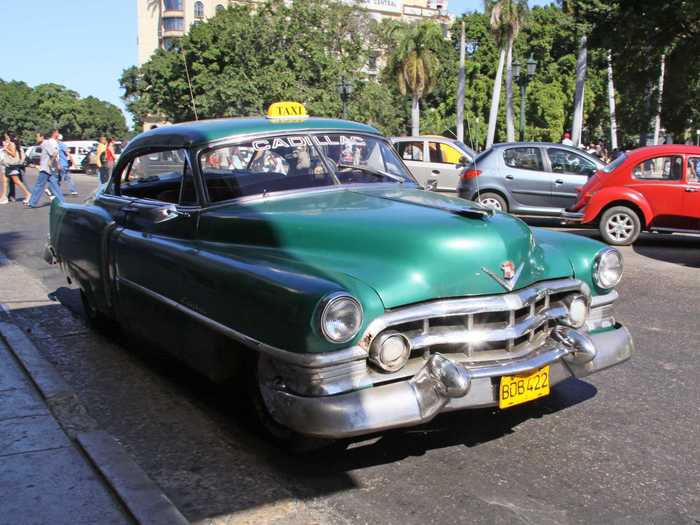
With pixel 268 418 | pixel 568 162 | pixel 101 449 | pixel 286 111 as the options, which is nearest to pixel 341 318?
pixel 268 418

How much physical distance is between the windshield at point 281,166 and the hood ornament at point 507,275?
4.75 ft

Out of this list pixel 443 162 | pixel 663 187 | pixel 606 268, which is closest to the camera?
pixel 606 268

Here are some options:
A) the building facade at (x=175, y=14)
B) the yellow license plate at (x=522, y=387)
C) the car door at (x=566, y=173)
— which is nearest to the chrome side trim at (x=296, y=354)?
the yellow license plate at (x=522, y=387)

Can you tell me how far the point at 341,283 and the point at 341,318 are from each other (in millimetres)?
205

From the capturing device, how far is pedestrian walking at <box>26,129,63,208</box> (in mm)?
17406

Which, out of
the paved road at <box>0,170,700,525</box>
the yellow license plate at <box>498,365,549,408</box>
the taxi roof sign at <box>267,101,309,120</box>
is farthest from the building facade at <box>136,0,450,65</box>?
the yellow license plate at <box>498,365,549,408</box>

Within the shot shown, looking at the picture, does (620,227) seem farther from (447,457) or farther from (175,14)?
(175,14)

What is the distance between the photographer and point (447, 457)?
3.98 m

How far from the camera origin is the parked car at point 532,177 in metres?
14.3

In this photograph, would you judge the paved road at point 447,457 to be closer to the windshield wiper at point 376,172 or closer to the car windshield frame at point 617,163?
the windshield wiper at point 376,172

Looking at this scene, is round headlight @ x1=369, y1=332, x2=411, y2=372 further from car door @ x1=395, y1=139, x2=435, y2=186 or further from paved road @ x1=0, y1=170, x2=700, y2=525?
car door @ x1=395, y1=139, x2=435, y2=186

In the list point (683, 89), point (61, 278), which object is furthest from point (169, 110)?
point (61, 278)

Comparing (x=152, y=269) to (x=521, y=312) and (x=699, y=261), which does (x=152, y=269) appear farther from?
(x=699, y=261)

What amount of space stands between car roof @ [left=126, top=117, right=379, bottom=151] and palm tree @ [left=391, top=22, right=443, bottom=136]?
4262 cm
